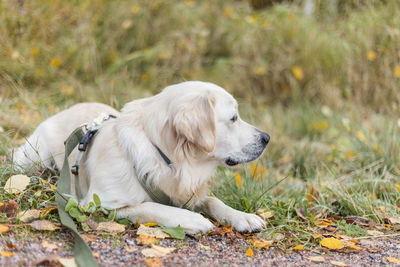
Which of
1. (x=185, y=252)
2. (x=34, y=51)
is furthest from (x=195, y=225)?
(x=34, y=51)

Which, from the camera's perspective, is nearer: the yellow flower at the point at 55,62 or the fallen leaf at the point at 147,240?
the fallen leaf at the point at 147,240

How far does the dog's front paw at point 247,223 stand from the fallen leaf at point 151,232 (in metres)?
0.47

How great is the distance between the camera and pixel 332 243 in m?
2.56

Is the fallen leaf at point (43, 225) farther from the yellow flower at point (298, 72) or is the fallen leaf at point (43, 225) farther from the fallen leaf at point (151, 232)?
the yellow flower at point (298, 72)

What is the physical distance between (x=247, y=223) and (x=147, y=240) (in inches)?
25.6

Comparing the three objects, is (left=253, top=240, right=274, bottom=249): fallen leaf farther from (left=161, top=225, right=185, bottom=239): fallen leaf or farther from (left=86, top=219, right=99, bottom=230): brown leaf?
(left=86, top=219, right=99, bottom=230): brown leaf

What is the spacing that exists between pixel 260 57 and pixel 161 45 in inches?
62.3

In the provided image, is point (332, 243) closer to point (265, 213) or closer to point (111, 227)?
point (265, 213)

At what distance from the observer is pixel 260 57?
681 centimetres

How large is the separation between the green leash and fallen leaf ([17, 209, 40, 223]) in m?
0.14

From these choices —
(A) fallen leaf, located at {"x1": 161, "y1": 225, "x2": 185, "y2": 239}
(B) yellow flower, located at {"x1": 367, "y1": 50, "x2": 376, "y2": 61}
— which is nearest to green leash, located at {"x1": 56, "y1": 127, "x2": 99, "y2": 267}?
(A) fallen leaf, located at {"x1": 161, "y1": 225, "x2": 185, "y2": 239}

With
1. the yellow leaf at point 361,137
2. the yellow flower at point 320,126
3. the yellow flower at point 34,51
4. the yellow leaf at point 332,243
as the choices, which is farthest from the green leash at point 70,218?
the yellow flower at point 320,126

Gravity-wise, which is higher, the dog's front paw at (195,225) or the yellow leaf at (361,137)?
the dog's front paw at (195,225)

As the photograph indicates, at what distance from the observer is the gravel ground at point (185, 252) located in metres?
2.10
